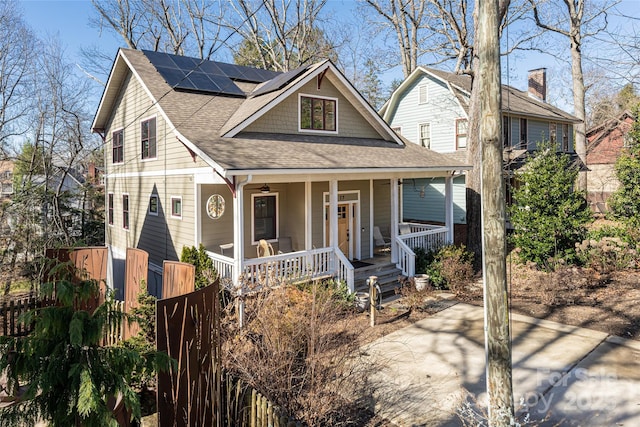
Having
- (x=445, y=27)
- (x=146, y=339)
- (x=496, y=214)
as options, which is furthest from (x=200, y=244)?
(x=445, y=27)

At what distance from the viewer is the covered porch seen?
398 inches

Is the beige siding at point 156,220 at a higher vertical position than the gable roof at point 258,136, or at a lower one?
lower

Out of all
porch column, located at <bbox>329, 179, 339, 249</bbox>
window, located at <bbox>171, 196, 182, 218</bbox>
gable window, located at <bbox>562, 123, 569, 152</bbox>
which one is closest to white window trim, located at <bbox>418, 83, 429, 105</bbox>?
gable window, located at <bbox>562, 123, 569, 152</bbox>

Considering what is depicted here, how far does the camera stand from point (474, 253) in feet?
49.2

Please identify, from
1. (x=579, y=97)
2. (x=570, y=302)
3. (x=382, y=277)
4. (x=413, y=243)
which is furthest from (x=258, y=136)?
(x=579, y=97)

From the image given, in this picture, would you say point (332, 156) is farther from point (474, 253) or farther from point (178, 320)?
point (178, 320)

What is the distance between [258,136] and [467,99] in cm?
1356

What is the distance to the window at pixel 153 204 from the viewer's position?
13.8 m

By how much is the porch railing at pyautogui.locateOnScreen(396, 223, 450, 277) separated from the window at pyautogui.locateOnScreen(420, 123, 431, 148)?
10367 millimetres

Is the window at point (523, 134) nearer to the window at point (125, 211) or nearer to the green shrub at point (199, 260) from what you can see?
the green shrub at point (199, 260)

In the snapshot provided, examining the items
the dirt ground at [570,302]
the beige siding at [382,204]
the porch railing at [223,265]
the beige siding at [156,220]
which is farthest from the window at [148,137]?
the dirt ground at [570,302]

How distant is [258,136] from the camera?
12.4 metres

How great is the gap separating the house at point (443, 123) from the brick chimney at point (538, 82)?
227 cm

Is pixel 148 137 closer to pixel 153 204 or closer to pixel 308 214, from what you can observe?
pixel 153 204
